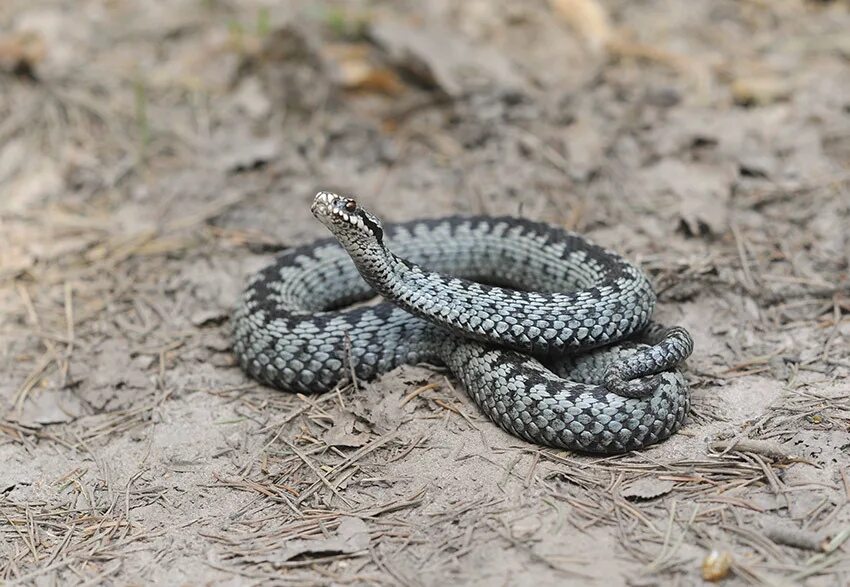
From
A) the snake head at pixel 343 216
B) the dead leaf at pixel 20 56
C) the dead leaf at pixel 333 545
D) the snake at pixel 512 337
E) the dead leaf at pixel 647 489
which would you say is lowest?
the dead leaf at pixel 333 545

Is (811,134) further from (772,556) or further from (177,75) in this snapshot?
(177,75)

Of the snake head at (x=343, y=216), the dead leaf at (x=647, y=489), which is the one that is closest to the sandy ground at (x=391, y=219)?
the dead leaf at (x=647, y=489)

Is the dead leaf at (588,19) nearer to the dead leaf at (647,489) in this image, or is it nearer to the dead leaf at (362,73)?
the dead leaf at (362,73)

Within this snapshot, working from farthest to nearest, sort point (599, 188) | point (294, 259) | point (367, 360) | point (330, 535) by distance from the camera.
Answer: point (599, 188), point (294, 259), point (367, 360), point (330, 535)

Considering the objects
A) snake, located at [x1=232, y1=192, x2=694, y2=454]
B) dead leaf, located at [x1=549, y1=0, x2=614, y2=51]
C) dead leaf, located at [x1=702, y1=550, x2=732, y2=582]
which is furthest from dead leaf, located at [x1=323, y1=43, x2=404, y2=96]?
dead leaf, located at [x1=702, y1=550, x2=732, y2=582]

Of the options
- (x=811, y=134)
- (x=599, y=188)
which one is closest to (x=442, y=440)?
(x=599, y=188)

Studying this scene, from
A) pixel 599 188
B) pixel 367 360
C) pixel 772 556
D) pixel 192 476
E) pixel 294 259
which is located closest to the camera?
pixel 772 556

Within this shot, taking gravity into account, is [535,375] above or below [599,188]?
below

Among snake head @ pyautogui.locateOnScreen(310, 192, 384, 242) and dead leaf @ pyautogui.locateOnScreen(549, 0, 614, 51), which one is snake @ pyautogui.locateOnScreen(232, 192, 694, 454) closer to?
snake head @ pyautogui.locateOnScreen(310, 192, 384, 242)
